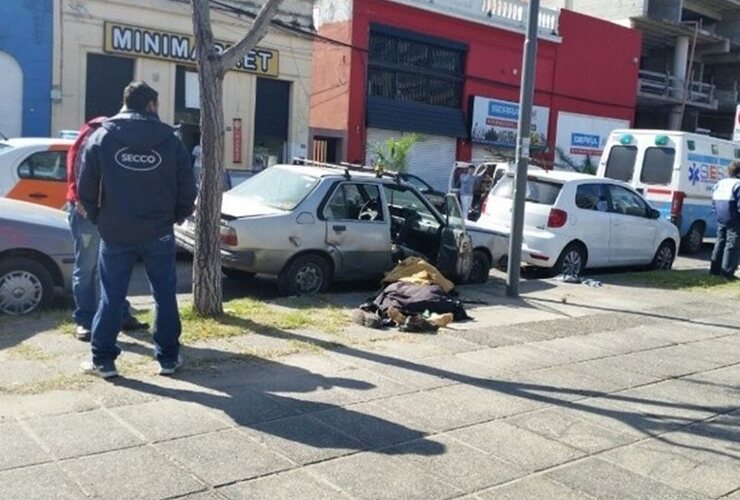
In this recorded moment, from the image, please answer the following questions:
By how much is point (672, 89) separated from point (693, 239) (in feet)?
73.8

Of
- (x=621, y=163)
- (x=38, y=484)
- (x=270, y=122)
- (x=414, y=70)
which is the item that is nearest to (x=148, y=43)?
(x=270, y=122)

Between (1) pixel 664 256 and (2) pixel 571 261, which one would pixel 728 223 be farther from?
(2) pixel 571 261

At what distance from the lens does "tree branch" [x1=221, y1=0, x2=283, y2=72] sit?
275 inches

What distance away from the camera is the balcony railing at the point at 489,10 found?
2428cm

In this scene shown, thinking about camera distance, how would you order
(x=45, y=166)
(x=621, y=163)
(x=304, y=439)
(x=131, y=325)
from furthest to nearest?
(x=621, y=163) → (x=45, y=166) → (x=131, y=325) → (x=304, y=439)

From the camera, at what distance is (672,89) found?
37500 mm

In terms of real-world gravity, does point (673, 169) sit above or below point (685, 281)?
→ above

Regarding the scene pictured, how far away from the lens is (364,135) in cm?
2317

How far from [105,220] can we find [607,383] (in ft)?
12.5

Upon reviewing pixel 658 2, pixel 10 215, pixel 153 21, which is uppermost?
pixel 658 2

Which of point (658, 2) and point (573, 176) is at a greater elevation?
point (658, 2)

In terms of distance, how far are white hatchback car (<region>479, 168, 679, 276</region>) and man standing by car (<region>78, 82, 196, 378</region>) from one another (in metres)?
6.77

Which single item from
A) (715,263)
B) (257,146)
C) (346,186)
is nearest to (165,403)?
(346,186)

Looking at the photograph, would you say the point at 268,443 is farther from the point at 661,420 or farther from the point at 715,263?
the point at 715,263
